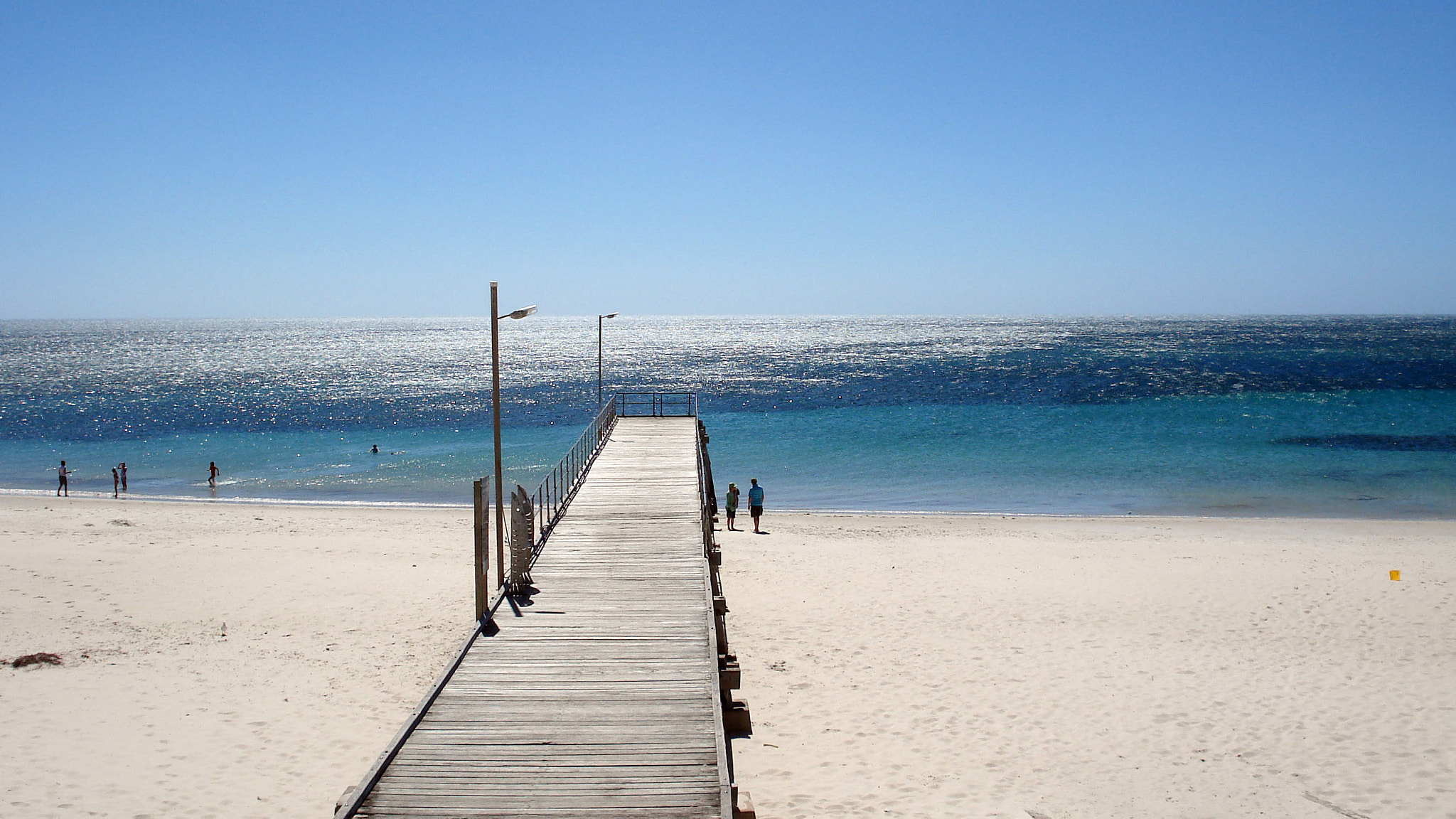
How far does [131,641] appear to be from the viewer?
43.2ft

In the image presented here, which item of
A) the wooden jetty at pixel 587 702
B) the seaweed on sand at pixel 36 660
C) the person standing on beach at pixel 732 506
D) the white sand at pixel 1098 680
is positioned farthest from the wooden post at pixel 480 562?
the person standing on beach at pixel 732 506

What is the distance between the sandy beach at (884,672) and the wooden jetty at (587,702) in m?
1.52

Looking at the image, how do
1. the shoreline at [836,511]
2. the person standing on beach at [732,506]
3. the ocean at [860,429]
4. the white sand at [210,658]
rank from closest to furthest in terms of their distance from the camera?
the white sand at [210,658], the person standing on beach at [732,506], the shoreline at [836,511], the ocean at [860,429]

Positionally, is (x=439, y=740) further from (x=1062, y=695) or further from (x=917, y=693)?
(x=1062, y=695)

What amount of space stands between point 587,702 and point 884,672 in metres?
5.44

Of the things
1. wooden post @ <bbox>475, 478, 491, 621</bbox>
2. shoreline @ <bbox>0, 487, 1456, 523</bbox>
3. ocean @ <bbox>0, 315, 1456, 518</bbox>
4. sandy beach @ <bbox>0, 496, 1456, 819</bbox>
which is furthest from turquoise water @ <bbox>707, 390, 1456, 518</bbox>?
wooden post @ <bbox>475, 478, 491, 621</bbox>

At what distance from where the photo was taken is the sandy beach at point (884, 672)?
909 cm

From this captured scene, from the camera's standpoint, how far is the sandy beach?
9.09 meters

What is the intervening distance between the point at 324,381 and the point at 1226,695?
83.7 m

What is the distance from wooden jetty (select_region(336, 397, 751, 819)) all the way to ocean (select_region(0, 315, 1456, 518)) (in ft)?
55.1

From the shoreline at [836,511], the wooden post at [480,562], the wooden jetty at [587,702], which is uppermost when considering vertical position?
the wooden post at [480,562]

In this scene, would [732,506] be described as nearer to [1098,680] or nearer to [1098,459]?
[1098,680]

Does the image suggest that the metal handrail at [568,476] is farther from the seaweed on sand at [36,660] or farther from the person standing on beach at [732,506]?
the seaweed on sand at [36,660]

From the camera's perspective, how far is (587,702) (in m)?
8.24
